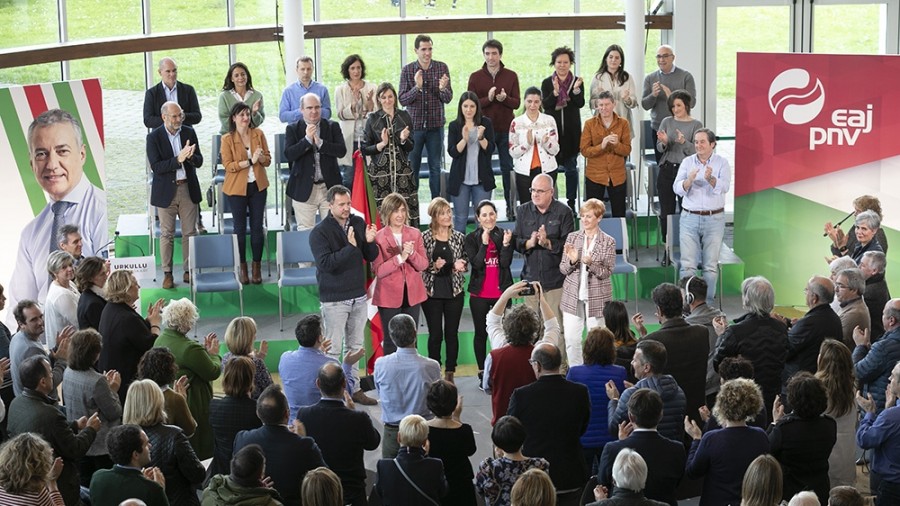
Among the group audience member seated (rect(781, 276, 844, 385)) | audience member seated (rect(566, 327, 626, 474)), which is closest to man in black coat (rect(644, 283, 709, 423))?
audience member seated (rect(566, 327, 626, 474))

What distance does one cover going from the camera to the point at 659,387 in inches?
271

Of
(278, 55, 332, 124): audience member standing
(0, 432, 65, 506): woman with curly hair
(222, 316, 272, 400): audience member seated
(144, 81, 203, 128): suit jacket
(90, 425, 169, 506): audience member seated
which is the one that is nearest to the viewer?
(0, 432, 65, 506): woman with curly hair

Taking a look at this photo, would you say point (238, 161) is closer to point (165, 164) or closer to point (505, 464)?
point (165, 164)

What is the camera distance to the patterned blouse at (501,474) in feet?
20.2

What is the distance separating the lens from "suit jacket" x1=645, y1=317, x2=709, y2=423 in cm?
749

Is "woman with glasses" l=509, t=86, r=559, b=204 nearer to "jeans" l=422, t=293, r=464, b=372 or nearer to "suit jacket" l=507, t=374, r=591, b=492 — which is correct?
"jeans" l=422, t=293, r=464, b=372

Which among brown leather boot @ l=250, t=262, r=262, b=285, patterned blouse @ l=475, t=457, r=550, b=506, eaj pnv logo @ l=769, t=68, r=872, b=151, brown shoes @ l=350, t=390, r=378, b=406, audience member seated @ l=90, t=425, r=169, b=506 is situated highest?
eaj pnv logo @ l=769, t=68, r=872, b=151

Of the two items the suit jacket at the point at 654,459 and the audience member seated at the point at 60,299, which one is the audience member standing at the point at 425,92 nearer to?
the audience member seated at the point at 60,299

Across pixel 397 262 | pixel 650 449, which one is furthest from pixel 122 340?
→ pixel 650 449

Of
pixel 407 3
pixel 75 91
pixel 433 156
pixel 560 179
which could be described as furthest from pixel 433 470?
pixel 560 179

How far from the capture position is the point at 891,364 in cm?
763

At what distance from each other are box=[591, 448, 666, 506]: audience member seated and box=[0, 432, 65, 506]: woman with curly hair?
259 centimetres

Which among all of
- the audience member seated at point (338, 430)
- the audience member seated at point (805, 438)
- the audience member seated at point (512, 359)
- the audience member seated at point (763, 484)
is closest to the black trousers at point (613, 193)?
the audience member seated at point (512, 359)

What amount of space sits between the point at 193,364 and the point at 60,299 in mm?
1338
